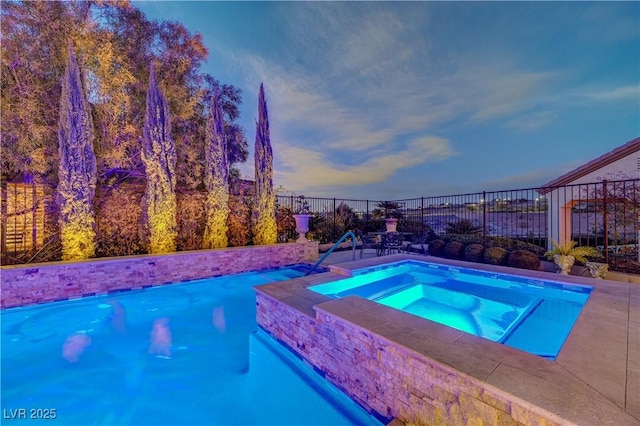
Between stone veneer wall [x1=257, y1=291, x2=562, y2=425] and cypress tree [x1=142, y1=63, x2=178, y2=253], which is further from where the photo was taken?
cypress tree [x1=142, y1=63, x2=178, y2=253]

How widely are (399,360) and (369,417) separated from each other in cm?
68

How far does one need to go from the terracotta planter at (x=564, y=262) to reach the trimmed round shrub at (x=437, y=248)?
9.15 ft

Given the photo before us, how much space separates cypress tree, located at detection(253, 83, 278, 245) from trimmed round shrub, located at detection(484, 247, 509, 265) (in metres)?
6.29

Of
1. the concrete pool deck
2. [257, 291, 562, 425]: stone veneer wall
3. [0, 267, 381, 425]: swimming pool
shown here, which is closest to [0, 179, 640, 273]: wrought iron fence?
[0, 267, 381, 425]: swimming pool

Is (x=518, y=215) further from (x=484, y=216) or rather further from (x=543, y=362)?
(x=543, y=362)

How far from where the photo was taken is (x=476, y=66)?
8.72 meters

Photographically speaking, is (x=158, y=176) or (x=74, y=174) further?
(x=158, y=176)

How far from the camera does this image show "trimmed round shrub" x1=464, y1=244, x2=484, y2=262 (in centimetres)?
708

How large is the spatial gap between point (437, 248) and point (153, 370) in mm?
7657

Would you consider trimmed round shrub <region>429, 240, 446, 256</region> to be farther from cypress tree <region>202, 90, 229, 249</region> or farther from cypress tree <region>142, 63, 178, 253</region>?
cypress tree <region>142, 63, 178, 253</region>

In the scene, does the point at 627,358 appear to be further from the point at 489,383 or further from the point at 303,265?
the point at 303,265

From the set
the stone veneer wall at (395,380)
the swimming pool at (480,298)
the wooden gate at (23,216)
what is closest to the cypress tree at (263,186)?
the swimming pool at (480,298)

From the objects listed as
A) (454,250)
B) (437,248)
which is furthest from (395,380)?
(437,248)

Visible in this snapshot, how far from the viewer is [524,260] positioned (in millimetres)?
6223
